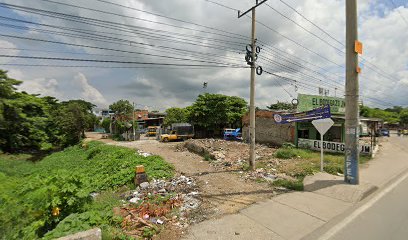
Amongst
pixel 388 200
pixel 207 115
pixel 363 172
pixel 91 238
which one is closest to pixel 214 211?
pixel 91 238

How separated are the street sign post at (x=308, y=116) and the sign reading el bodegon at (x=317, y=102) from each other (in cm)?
173

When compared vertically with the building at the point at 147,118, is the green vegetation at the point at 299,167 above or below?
below

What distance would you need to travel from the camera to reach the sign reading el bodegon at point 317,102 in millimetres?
21750

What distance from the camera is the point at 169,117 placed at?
42.6 metres

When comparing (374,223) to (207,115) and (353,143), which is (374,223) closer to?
(353,143)

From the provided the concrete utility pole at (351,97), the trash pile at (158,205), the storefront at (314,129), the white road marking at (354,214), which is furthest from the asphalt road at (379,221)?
the storefront at (314,129)

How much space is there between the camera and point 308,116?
18875 mm

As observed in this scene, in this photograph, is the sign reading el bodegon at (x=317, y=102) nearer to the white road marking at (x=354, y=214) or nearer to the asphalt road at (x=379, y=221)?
the white road marking at (x=354, y=214)

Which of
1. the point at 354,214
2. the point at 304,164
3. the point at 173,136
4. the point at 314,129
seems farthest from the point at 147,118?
the point at 354,214

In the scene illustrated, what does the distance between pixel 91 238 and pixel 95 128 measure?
76.7m

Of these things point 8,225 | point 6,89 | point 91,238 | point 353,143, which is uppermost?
point 6,89

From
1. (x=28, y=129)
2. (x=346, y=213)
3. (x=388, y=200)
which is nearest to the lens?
(x=346, y=213)

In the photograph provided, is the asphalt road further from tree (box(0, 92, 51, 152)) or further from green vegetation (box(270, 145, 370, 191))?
tree (box(0, 92, 51, 152))

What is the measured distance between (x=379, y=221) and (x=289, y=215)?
2.17 m
